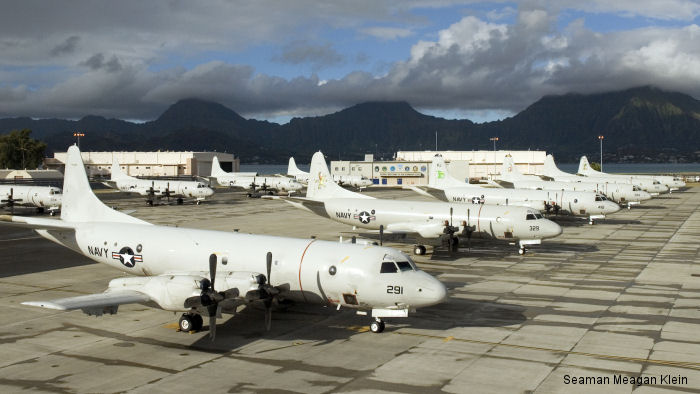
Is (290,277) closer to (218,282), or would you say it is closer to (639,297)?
(218,282)

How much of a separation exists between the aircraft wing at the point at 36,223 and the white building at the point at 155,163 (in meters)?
133

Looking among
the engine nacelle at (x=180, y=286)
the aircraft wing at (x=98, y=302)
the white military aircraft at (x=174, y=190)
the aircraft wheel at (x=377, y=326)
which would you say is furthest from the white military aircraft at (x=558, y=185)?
the aircraft wing at (x=98, y=302)

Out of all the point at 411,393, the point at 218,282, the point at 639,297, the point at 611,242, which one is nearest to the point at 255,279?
the point at 218,282

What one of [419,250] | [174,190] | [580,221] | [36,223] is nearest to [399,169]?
[174,190]

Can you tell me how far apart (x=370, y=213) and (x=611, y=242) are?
2028 cm

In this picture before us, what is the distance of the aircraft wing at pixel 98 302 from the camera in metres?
17.0

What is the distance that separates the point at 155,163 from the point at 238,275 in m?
150

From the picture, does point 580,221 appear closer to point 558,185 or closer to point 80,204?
point 558,185

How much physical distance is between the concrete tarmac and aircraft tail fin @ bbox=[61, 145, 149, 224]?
3.65 m

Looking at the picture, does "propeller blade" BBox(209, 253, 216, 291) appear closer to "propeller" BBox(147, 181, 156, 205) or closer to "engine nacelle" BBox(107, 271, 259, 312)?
"engine nacelle" BBox(107, 271, 259, 312)

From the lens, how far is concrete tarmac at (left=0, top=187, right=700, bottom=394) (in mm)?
15961

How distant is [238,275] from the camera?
65.3ft

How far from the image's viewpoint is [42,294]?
2666cm

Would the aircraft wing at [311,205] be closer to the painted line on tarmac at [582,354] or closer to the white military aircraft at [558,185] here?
the painted line on tarmac at [582,354]
